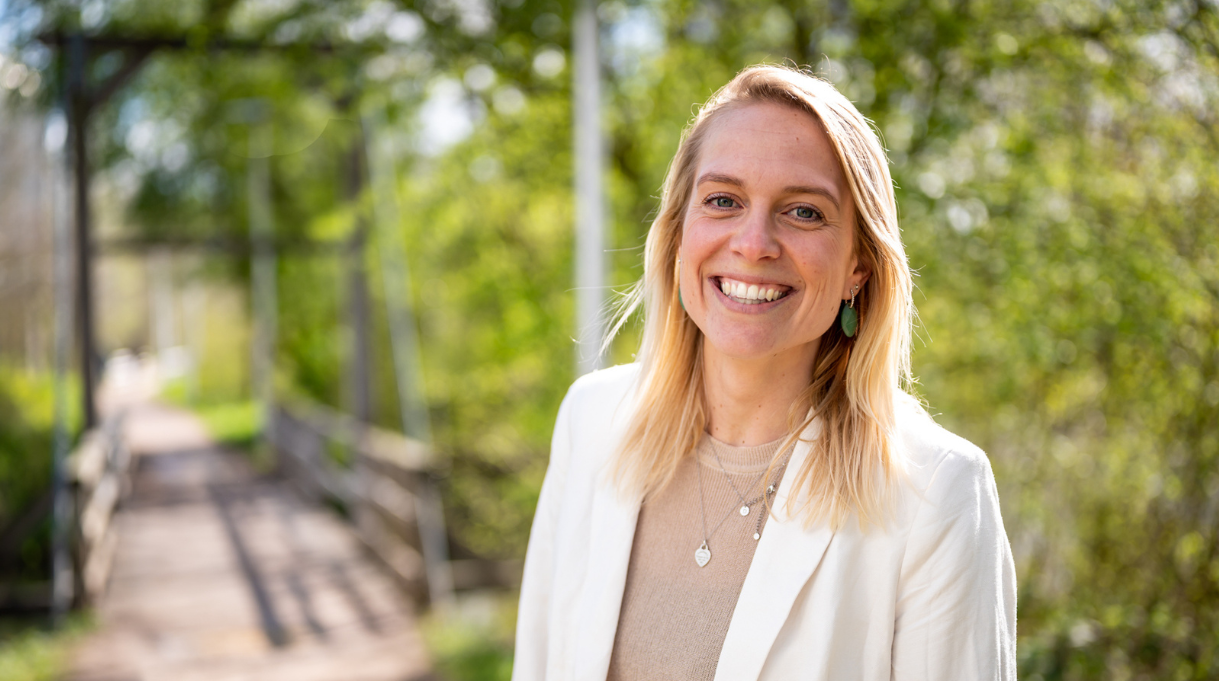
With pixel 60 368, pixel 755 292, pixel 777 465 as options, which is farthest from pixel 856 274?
pixel 60 368

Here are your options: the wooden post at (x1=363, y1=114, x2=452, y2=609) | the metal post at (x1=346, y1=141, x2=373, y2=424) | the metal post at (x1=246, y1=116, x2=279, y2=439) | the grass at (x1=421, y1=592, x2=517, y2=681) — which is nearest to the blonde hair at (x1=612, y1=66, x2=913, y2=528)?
the grass at (x1=421, y1=592, x2=517, y2=681)

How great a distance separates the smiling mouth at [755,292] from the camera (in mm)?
1364

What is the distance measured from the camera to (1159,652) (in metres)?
3.02

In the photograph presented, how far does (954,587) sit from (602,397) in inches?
27.8

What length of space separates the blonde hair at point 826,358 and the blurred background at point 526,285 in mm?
329

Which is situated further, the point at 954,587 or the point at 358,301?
the point at 358,301

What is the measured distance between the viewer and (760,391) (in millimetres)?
1488

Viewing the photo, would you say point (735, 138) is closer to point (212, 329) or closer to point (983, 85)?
point (983, 85)

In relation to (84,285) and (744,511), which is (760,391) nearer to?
(744,511)

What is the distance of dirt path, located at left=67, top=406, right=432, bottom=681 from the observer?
5.12 metres

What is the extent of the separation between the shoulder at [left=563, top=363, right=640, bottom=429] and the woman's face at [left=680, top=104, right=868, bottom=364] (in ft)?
0.96

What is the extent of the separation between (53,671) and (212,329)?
40.0 feet

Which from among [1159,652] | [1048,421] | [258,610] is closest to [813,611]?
[1159,652]

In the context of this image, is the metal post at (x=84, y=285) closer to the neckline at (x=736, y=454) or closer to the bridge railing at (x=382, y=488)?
the bridge railing at (x=382, y=488)
